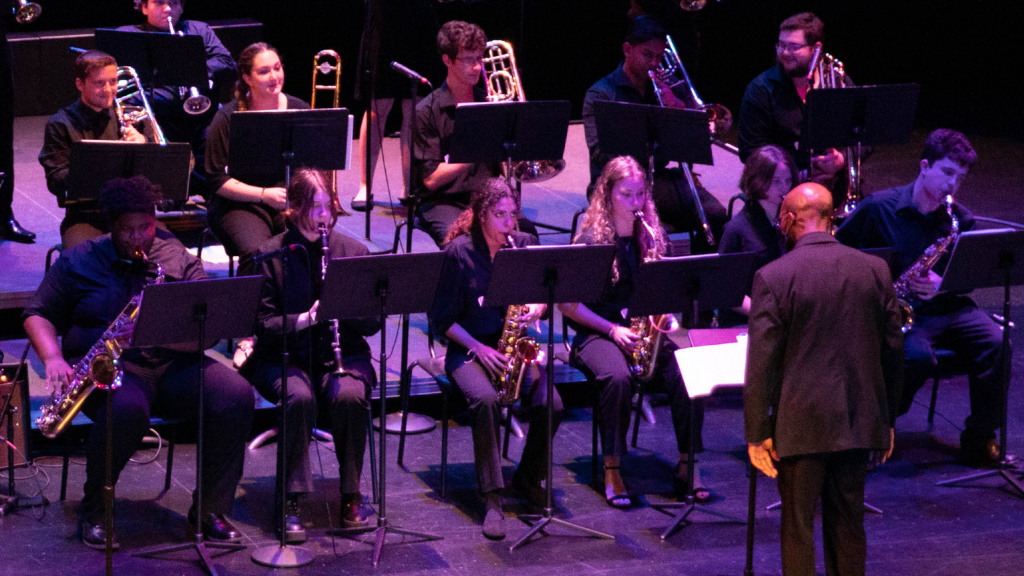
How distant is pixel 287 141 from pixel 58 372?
1520mm

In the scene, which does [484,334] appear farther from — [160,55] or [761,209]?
[160,55]

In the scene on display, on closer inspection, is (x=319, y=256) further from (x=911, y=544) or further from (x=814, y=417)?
(x=911, y=544)

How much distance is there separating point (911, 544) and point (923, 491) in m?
0.58

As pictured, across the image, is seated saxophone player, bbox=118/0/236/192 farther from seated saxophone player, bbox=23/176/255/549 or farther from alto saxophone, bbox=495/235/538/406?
alto saxophone, bbox=495/235/538/406

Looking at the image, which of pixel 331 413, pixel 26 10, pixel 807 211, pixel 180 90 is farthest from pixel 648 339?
pixel 26 10

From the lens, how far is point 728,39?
12.6 meters

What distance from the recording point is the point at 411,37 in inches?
305

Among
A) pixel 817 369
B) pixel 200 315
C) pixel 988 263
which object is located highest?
pixel 988 263

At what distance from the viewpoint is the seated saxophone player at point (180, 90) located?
733 cm

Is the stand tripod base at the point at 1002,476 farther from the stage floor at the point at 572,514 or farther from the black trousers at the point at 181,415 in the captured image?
the black trousers at the point at 181,415

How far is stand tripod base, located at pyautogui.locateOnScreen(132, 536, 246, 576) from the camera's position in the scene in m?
4.88

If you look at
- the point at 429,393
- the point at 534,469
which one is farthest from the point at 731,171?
the point at 534,469

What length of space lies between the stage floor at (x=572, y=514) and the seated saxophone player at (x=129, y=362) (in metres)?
0.23

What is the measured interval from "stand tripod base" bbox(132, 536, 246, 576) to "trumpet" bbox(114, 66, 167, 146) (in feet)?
7.09
